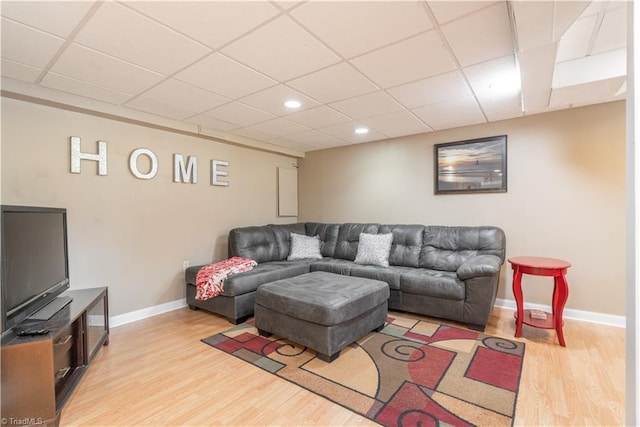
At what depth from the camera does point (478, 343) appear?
8.41ft

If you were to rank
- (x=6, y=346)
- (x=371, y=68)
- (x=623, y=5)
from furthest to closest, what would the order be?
(x=371, y=68)
(x=623, y=5)
(x=6, y=346)

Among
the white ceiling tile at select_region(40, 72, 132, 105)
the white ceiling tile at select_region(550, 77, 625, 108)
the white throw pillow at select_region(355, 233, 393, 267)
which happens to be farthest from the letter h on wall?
the white ceiling tile at select_region(550, 77, 625, 108)

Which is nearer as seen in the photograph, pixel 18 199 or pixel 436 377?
pixel 436 377

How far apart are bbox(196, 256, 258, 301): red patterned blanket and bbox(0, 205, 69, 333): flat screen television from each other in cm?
114

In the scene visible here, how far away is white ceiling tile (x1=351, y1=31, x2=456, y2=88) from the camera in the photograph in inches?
74.0

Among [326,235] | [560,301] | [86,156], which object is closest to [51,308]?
[86,156]

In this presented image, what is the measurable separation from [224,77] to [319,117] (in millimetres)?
1255

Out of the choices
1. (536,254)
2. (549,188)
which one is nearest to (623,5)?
(549,188)

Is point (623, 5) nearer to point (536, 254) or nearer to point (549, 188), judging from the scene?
point (549, 188)

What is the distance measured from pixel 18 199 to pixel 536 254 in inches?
198

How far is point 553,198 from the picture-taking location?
3230 millimetres

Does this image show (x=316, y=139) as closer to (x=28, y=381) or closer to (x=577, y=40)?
(x=577, y=40)

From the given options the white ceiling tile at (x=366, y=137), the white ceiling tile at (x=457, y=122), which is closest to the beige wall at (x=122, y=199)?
the white ceiling tile at (x=366, y=137)

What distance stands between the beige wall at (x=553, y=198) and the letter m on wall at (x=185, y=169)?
8.83 ft
